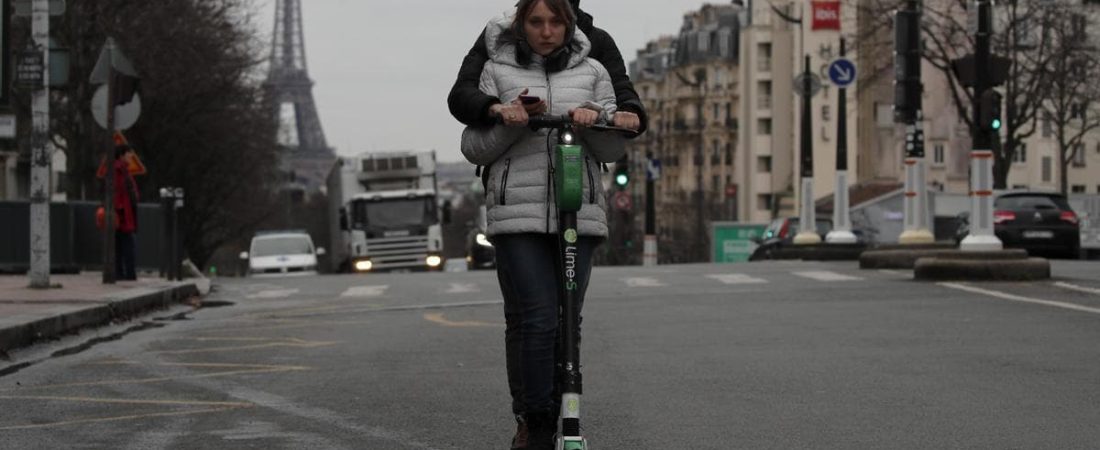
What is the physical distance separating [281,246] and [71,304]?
33.7 metres

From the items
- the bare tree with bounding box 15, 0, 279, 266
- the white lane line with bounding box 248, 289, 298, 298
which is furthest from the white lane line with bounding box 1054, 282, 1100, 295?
the bare tree with bounding box 15, 0, 279, 266

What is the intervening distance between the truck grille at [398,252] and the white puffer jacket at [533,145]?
41585 millimetres

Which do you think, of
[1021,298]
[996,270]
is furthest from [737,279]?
[1021,298]

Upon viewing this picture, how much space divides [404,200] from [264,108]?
16.6m

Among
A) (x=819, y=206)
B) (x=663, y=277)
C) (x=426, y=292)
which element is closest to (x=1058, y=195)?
(x=663, y=277)

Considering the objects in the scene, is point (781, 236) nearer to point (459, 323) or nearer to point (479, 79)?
point (459, 323)

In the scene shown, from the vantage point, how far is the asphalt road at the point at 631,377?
A: 8453 millimetres

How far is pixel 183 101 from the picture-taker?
56031mm

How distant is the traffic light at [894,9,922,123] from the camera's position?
2750 centimetres

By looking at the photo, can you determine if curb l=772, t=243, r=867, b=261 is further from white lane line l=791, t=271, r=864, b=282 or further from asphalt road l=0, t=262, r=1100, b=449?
asphalt road l=0, t=262, r=1100, b=449

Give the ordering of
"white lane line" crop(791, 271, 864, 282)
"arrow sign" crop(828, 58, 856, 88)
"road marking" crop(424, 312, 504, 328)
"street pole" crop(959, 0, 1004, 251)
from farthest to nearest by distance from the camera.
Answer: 1. "arrow sign" crop(828, 58, 856, 88)
2. "white lane line" crop(791, 271, 864, 282)
3. "street pole" crop(959, 0, 1004, 251)
4. "road marking" crop(424, 312, 504, 328)

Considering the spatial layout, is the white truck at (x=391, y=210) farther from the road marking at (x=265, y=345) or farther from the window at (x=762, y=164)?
the window at (x=762, y=164)

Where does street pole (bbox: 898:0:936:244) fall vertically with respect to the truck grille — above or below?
above

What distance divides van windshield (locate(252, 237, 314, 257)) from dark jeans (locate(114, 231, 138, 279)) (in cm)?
2487
